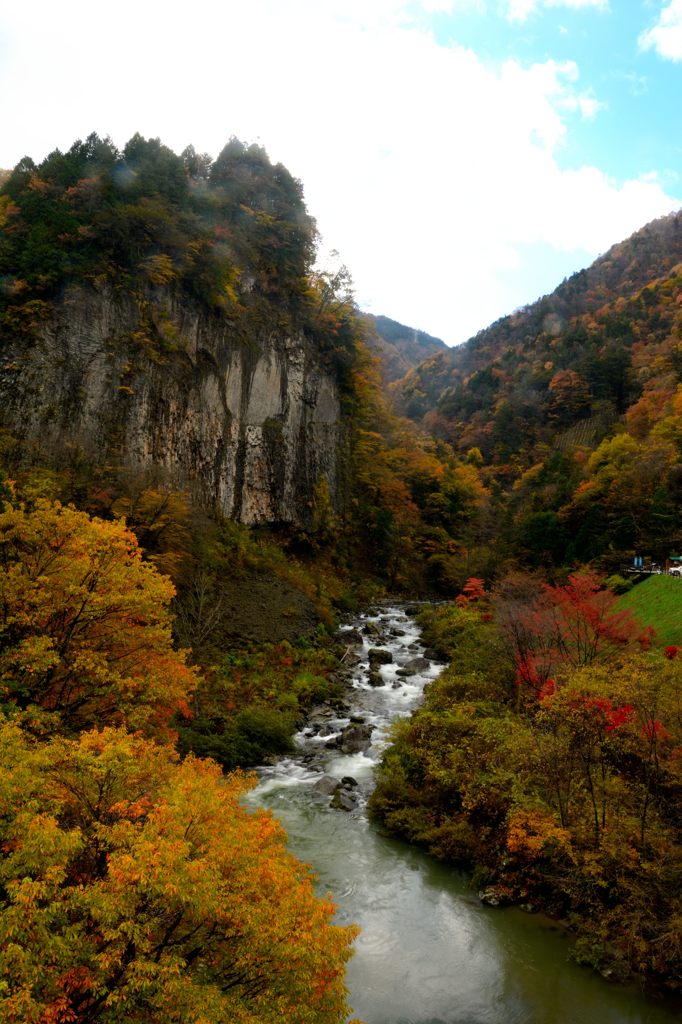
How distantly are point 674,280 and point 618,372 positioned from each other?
18227 mm

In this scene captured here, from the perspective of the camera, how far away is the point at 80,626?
1318 cm

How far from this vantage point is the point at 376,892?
41.6ft

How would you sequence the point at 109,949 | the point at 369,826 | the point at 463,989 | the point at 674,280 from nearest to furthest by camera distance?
1. the point at 109,949
2. the point at 463,989
3. the point at 369,826
4. the point at 674,280

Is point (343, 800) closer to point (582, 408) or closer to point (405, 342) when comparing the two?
point (582, 408)

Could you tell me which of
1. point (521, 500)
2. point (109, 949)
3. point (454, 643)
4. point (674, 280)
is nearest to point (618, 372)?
point (674, 280)

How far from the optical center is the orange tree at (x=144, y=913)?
5402 millimetres

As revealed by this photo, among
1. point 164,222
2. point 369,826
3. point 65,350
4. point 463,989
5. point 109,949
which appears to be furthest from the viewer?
point 164,222

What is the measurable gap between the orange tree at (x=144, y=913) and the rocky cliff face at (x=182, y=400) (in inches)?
941

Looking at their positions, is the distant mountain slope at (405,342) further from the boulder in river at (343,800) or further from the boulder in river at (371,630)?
the boulder in river at (343,800)

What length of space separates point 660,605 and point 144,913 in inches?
995

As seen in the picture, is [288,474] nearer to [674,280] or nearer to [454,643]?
[454,643]

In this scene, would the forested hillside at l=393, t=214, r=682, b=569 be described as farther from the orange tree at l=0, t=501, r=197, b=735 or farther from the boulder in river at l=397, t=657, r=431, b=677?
the orange tree at l=0, t=501, r=197, b=735

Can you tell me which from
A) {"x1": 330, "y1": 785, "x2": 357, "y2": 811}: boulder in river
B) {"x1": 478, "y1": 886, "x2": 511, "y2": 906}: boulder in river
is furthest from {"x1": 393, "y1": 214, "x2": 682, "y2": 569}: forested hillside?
{"x1": 478, "y1": 886, "x2": 511, "y2": 906}: boulder in river

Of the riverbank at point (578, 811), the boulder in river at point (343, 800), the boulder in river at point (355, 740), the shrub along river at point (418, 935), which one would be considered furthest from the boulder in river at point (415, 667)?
the boulder in river at point (343, 800)
